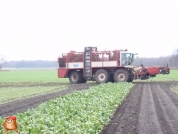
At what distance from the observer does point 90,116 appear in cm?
1045

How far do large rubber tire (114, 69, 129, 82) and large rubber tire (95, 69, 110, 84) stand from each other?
29.6 inches

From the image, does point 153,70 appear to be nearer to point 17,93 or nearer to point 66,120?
point 17,93

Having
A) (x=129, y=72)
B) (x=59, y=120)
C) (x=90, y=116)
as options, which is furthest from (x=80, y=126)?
(x=129, y=72)

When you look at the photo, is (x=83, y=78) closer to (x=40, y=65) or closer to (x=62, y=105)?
(x=62, y=105)

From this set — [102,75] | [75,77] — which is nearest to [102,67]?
[102,75]

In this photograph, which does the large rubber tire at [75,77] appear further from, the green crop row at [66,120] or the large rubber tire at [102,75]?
the green crop row at [66,120]

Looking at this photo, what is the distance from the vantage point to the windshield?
2928 centimetres

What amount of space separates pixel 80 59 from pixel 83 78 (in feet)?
6.49

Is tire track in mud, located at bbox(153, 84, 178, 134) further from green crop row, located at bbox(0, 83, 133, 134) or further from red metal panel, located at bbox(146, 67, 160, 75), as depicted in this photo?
red metal panel, located at bbox(146, 67, 160, 75)

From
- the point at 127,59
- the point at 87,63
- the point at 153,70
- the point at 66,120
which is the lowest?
the point at 66,120

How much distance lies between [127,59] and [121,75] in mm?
1641

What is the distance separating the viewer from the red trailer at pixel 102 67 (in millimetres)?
29000

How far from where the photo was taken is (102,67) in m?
29.8

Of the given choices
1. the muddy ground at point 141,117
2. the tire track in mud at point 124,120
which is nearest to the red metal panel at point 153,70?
the muddy ground at point 141,117
